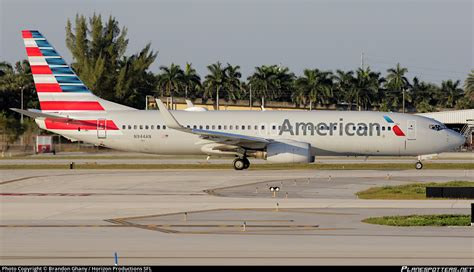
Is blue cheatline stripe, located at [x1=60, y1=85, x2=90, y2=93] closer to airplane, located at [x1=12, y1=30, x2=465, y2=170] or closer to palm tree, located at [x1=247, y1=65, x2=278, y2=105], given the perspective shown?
airplane, located at [x1=12, y1=30, x2=465, y2=170]

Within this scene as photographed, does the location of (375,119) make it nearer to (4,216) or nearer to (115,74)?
(4,216)

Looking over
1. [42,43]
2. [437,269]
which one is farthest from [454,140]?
[437,269]

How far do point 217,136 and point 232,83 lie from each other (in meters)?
78.3

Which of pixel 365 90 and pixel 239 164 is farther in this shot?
pixel 365 90

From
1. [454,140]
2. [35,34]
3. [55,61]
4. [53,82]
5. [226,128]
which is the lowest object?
[454,140]

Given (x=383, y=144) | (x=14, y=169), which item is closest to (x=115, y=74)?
(x=14, y=169)

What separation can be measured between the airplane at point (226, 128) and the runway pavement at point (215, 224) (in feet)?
27.0

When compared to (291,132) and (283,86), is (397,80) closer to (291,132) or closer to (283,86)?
(283,86)

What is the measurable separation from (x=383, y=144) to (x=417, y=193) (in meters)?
16.9

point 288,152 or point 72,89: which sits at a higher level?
point 72,89

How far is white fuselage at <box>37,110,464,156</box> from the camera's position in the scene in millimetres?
53344

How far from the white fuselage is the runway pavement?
841 centimetres

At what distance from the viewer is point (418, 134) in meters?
53.3

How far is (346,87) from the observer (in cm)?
12594
